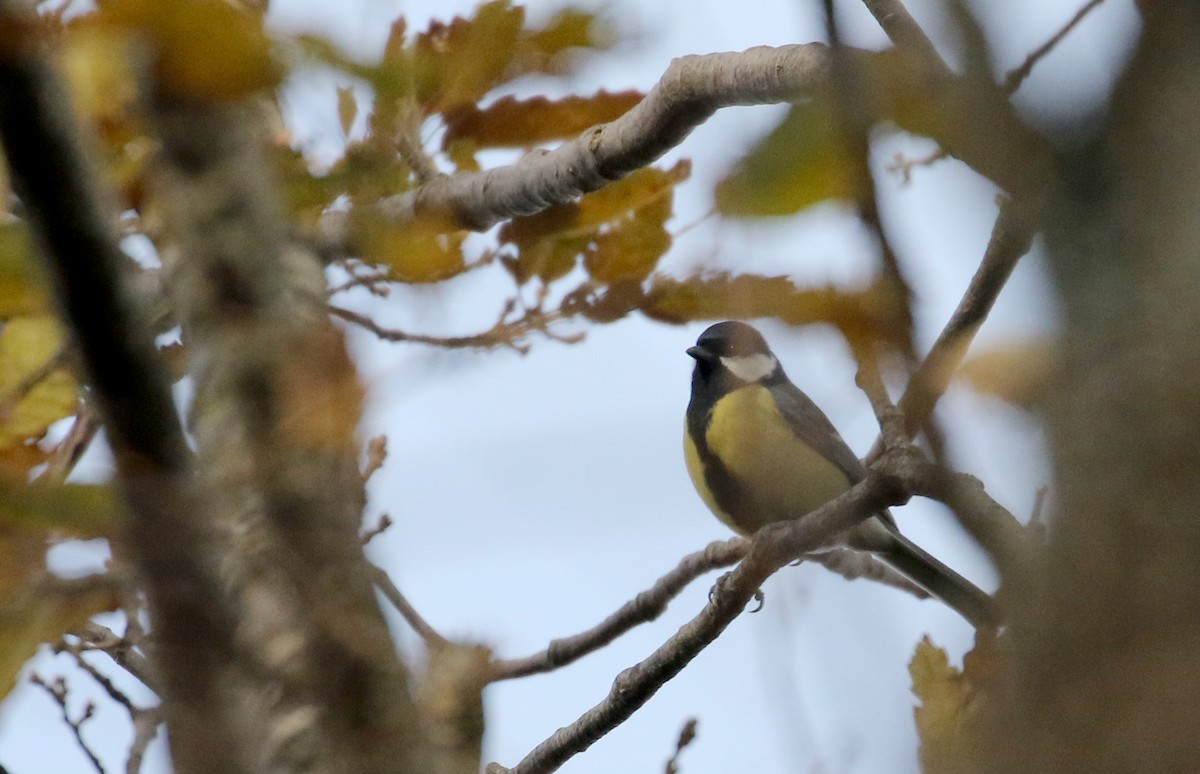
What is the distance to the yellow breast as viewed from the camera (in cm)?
535

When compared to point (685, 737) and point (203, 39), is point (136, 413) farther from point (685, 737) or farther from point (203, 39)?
point (685, 737)

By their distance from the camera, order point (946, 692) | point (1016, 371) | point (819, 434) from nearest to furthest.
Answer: point (1016, 371), point (946, 692), point (819, 434)

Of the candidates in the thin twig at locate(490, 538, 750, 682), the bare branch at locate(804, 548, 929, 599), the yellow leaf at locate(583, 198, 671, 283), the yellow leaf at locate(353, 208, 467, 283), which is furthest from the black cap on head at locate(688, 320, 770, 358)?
the yellow leaf at locate(353, 208, 467, 283)

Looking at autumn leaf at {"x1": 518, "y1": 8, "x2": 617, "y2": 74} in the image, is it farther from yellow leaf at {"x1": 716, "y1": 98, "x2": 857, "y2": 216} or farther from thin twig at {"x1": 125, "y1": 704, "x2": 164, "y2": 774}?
thin twig at {"x1": 125, "y1": 704, "x2": 164, "y2": 774}

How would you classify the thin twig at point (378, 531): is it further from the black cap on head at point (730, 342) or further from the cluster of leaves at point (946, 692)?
the black cap on head at point (730, 342)

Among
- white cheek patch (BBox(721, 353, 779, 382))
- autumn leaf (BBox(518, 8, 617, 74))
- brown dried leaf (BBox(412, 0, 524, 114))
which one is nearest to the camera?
autumn leaf (BBox(518, 8, 617, 74))

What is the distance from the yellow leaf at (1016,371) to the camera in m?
0.90

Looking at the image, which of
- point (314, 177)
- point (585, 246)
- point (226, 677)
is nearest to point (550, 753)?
point (585, 246)

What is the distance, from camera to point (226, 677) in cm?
109

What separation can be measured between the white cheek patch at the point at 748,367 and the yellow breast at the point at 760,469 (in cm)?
33

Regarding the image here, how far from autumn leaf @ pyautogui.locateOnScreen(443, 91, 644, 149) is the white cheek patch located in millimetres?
3315

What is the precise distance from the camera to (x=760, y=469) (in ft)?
17.5

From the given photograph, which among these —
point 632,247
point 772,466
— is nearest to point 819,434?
point 772,466

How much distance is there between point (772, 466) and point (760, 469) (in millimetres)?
59
